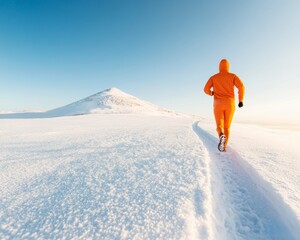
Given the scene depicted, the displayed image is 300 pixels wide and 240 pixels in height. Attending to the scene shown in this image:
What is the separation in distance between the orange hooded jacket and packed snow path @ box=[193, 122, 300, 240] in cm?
235

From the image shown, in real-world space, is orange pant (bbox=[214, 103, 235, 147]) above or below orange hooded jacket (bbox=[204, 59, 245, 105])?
below

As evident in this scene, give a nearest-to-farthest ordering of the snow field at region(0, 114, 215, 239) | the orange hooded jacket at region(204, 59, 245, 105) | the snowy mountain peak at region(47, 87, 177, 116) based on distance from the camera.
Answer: the snow field at region(0, 114, 215, 239) < the orange hooded jacket at region(204, 59, 245, 105) < the snowy mountain peak at region(47, 87, 177, 116)

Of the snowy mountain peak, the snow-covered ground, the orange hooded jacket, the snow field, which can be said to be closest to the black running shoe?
the orange hooded jacket

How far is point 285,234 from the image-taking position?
1.56 m

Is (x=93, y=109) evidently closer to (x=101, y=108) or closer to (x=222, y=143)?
(x=101, y=108)

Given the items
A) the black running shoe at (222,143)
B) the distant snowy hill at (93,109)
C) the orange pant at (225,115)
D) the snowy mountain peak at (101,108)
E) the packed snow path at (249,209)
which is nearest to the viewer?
the packed snow path at (249,209)

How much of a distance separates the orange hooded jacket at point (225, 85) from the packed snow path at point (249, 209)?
7.72 feet

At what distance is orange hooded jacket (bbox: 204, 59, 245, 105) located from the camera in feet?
15.8

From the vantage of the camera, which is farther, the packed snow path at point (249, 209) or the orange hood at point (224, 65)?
the orange hood at point (224, 65)

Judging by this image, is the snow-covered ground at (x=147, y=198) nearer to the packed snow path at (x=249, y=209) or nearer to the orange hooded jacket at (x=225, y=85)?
the packed snow path at (x=249, y=209)

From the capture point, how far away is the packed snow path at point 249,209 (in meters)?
1.58

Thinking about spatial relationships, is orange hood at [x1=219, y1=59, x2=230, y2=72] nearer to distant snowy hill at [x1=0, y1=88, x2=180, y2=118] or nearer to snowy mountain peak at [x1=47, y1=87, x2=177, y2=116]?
distant snowy hill at [x1=0, y1=88, x2=180, y2=118]

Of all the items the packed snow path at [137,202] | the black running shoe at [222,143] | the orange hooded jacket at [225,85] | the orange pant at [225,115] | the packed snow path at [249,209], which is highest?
the orange hooded jacket at [225,85]

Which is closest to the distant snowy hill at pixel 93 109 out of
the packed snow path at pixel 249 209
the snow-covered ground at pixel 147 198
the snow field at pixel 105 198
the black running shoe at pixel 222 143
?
the black running shoe at pixel 222 143
